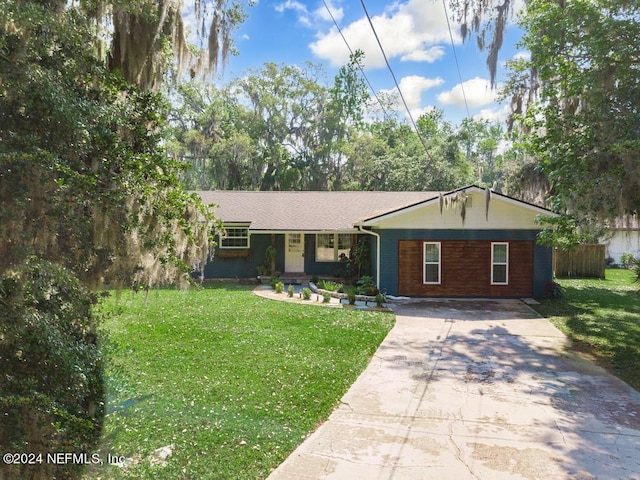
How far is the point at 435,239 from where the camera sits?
13117 millimetres

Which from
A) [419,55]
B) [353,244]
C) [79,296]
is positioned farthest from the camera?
[353,244]

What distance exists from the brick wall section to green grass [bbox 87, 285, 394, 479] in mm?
3174

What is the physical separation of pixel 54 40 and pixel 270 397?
14.4 feet

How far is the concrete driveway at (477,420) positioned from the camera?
3.87 metres

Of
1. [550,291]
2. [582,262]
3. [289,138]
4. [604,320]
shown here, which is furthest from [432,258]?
[289,138]

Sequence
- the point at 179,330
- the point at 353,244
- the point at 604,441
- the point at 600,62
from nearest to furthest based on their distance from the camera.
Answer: the point at 604,441 < the point at 600,62 < the point at 179,330 < the point at 353,244

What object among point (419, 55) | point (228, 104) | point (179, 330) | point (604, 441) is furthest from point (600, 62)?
point (228, 104)

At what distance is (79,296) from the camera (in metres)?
3.23

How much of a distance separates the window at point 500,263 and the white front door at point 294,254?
7.01 m

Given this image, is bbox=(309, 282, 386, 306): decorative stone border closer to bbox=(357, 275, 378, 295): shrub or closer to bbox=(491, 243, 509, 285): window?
bbox=(357, 275, 378, 295): shrub

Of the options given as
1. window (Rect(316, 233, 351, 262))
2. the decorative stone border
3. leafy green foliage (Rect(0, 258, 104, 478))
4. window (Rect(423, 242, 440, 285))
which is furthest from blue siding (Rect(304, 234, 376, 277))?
leafy green foliage (Rect(0, 258, 104, 478))

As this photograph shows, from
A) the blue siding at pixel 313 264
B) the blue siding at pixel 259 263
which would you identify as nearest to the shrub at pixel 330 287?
the blue siding at pixel 259 263

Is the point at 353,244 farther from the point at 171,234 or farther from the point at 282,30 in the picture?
the point at 171,234

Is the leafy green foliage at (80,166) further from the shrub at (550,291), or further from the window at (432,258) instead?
the shrub at (550,291)
